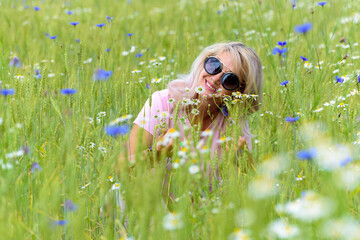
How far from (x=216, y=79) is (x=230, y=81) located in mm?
61

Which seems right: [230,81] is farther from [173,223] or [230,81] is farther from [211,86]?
[173,223]

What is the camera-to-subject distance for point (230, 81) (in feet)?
6.11

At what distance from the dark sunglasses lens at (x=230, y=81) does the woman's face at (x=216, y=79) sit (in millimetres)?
18

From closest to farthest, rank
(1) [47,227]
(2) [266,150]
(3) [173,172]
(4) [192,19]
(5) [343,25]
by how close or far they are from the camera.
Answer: (1) [47,227] → (2) [266,150] → (3) [173,172] → (5) [343,25] → (4) [192,19]

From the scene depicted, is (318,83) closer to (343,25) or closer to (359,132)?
(359,132)

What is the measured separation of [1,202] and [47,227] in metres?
0.16

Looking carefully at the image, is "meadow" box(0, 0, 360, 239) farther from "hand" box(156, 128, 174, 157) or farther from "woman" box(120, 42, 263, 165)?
"woman" box(120, 42, 263, 165)

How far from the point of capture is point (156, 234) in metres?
0.93

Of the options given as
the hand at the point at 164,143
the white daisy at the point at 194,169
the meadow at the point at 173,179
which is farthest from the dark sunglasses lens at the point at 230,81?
the white daisy at the point at 194,169

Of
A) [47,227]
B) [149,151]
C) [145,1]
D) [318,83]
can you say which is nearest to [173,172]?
[149,151]

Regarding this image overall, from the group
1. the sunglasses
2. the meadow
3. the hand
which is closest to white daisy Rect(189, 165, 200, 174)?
the meadow

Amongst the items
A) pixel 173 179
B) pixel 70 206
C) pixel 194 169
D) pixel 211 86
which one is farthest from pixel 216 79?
pixel 70 206

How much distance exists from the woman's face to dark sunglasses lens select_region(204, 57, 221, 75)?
2cm

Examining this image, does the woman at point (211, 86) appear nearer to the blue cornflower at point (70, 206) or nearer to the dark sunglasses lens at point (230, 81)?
the dark sunglasses lens at point (230, 81)
